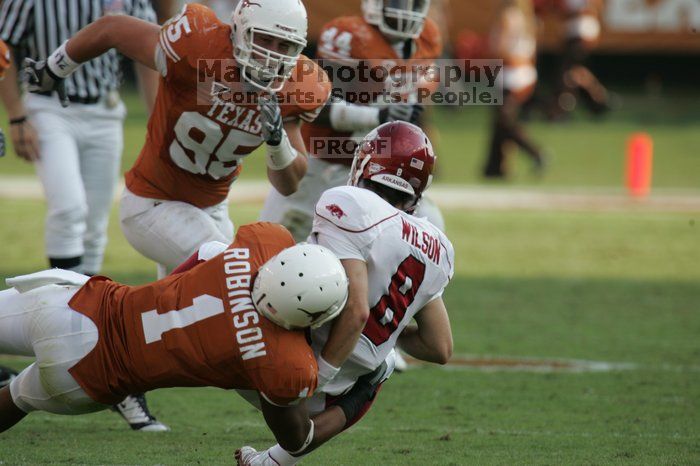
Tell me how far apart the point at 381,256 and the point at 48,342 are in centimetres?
116

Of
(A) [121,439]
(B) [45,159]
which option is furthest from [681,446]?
(B) [45,159]

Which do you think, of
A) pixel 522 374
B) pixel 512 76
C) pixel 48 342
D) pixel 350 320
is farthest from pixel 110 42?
pixel 512 76

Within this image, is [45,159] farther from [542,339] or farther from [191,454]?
[542,339]

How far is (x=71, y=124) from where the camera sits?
602 centimetres

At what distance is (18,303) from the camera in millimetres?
3896

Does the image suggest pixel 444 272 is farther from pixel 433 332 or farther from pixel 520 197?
pixel 520 197

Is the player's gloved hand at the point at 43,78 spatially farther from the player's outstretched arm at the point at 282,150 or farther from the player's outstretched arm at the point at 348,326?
the player's outstretched arm at the point at 348,326

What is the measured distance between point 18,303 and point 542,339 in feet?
13.8

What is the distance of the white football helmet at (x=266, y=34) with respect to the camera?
4.71 meters

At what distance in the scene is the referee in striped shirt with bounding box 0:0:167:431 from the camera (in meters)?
5.73

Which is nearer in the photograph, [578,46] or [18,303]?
[18,303]

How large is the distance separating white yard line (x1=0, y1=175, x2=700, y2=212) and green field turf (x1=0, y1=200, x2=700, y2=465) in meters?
1.64

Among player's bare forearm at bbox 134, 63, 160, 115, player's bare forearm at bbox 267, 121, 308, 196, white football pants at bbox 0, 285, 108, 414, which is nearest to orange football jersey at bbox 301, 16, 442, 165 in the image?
player's bare forearm at bbox 134, 63, 160, 115

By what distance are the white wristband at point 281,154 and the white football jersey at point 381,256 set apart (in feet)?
2.27
